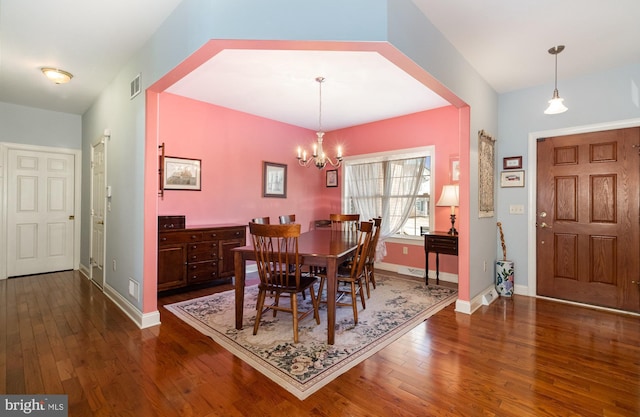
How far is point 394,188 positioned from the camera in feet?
16.9

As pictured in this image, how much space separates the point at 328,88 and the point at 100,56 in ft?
7.83

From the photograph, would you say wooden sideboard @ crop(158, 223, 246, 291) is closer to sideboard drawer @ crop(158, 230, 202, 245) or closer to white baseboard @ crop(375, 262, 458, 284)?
sideboard drawer @ crop(158, 230, 202, 245)

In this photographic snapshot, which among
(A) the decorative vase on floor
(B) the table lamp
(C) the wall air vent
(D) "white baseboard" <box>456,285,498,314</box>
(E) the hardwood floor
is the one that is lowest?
(E) the hardwood floor

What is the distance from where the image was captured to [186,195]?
13.9 ft

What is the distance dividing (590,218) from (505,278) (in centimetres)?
111

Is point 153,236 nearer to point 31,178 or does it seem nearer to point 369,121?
point 31,178

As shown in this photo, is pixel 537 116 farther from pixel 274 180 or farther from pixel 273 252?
pixel 274 180

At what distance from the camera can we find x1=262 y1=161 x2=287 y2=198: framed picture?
5164 mm

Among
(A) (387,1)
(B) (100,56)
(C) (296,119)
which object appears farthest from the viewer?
(C) (296,119)

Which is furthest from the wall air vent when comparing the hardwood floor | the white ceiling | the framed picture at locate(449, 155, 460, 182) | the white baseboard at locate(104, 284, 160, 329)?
the framed picture at locate(449, 155, 460, 182)

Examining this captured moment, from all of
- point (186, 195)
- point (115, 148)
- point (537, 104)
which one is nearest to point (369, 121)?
point (537, 104)

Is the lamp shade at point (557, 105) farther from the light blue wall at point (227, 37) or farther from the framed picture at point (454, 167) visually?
the framed picture at point (454, 167)

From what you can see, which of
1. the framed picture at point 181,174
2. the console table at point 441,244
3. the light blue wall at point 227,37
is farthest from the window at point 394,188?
the framed picture at point 181,174

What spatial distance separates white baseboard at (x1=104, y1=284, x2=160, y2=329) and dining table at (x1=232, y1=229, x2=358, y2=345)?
81 cm
